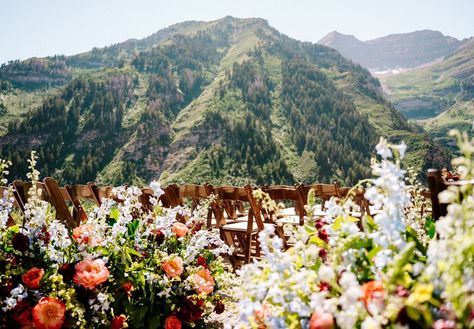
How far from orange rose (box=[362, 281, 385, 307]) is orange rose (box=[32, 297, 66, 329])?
1.78 meters

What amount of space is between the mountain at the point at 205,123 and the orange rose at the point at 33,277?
69.8 meters

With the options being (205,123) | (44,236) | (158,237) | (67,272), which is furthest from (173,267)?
(205,123)

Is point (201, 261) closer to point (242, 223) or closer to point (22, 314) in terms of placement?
point (22, 314)

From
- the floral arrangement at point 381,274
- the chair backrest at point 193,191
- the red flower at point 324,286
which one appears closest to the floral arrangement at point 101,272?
the floral arrangement at point 381,274

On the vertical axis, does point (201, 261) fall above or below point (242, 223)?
above

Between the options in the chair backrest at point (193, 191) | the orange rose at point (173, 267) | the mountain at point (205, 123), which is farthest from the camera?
the mountain at point (205, 123)

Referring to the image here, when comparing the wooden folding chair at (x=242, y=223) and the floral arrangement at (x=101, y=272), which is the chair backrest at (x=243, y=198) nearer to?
the wooden folding chair at (x=242, y=223)

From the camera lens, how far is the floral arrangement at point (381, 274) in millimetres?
1119

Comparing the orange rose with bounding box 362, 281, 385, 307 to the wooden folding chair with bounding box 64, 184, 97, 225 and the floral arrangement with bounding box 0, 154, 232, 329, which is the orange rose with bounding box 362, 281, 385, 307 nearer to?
the floral arrangement with bounding box 0, 154, 232, 329

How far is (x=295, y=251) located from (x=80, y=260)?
1.69 metres

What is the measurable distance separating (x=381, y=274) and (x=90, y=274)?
1809mm

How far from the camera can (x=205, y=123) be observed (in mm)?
91000

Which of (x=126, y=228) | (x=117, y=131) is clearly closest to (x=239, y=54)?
(x=117, y=131)

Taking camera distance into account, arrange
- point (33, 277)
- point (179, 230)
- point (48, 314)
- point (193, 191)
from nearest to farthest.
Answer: point (48, 314) < point (33, 277) < point (179, 230) < point (193, 191)
